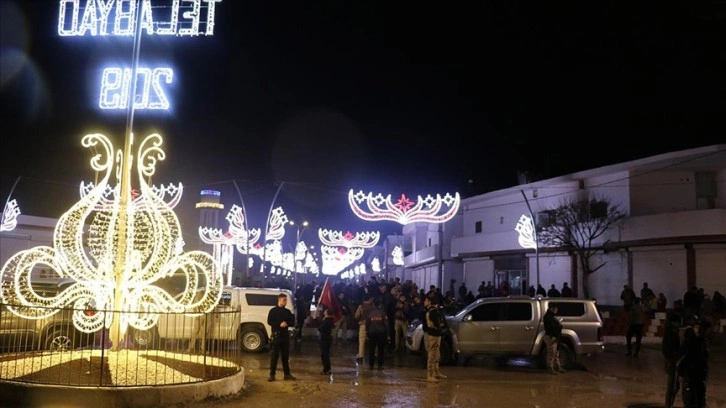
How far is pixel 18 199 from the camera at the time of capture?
47.5 meters

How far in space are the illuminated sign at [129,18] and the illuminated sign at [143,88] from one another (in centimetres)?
107

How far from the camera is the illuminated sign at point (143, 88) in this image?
59.3 feet

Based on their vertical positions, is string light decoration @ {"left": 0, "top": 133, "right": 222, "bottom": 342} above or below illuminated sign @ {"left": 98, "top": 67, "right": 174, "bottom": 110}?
below

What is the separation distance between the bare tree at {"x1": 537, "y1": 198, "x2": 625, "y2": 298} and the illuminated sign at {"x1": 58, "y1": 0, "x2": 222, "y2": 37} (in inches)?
855

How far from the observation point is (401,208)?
26.2 metres

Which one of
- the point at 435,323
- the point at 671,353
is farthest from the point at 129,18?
the point at 671,353

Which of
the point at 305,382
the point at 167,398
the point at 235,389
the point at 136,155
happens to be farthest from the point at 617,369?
the point at 136,155

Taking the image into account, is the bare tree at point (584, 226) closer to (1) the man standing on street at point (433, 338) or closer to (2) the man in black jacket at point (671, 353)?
(1) the man standing on street at point (433, 338)

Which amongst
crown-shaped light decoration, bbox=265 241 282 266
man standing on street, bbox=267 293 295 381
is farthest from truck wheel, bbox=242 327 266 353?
crown-shaped light decoration, bbox=265 241 282 266

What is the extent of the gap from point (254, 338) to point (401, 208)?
8.93 m

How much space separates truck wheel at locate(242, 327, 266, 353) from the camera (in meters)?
19.4

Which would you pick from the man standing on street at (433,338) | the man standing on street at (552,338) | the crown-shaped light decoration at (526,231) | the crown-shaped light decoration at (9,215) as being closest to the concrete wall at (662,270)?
the crown-shaped light decoration at (526,231)

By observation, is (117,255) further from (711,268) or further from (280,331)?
(711,268)

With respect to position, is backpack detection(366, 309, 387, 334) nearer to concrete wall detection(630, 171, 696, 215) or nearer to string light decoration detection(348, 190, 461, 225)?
string light decoration detection(348, 190, 461, 225)
